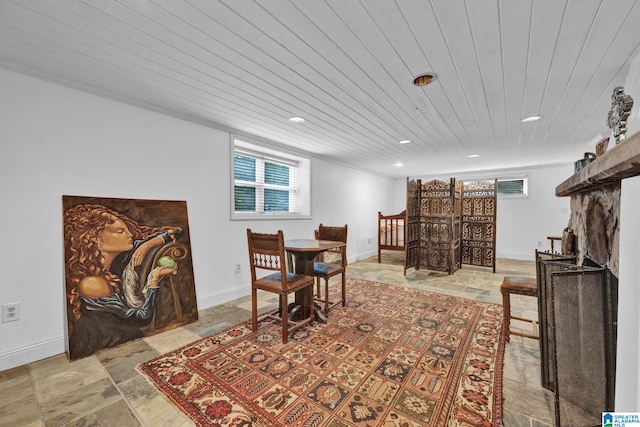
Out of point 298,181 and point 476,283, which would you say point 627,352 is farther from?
point 298,181

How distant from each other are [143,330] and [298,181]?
3.07 meters

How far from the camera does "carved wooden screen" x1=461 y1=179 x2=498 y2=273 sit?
4.80 metres

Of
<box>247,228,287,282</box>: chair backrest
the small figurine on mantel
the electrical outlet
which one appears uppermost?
the small figurine on mantel

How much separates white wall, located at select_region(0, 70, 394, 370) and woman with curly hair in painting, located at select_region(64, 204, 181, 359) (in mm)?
125

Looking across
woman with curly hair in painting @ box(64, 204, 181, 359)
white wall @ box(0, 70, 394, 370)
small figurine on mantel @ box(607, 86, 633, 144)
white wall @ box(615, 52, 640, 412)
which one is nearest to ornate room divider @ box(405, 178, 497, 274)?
white wall @ box(0, 70, 394, 370)

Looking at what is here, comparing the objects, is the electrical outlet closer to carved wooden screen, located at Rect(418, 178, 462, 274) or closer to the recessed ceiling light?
the recessed ceiling light

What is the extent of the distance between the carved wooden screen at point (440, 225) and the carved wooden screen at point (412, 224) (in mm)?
78

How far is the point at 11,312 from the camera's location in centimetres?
189

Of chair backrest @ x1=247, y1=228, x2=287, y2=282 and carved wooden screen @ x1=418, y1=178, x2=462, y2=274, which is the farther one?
carved wooden screen @ x1=418, y1=178, x2=462, y2=274

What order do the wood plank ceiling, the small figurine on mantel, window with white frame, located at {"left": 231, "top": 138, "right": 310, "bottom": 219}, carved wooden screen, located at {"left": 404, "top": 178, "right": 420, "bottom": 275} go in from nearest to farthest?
the small figurine on mantel
the wood plank ceiling
window with white frame, located at {"left": 231, "top": 138, "right": 310, "bottom": 219}
carved wooden screen, located at {"left": 404, "top": 178, "right": 420, "bottom": 275}

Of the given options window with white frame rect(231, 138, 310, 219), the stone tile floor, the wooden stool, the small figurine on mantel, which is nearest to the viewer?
the small figurine on mantel

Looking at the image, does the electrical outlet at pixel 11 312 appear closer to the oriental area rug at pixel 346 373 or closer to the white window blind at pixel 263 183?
the oriental area rug at pixel 346 373

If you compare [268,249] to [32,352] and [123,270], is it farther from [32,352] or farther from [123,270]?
[32,352]

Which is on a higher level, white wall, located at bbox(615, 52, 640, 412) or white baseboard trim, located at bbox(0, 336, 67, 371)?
white wall, located at bbox(615, 52, 640, 412)
